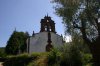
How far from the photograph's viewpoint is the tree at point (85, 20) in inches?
1001

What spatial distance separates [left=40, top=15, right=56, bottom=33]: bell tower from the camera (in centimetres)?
5462

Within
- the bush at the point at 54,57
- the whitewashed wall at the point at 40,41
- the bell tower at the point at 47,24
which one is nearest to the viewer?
the bush at the point at 54,57

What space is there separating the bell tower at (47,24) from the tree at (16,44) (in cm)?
1480

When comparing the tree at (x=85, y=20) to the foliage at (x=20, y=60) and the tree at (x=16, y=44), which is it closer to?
the foliage at (x=20, y=60)

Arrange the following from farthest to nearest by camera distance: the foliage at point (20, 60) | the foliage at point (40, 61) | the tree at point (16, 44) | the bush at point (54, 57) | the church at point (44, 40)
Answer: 1. the tree at point (16, 44)
2. the church at point (44, 40)
3. the foliage at point (20, 60)
4. the foliage at point (40, 61)
5. the bush at point (54, 57)

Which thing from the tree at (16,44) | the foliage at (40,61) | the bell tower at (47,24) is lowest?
the foliage at (40,61)

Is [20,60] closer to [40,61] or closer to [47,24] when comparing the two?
[40,61]

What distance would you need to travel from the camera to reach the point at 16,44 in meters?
73.6

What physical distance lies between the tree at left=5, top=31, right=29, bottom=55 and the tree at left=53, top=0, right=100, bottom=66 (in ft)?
143

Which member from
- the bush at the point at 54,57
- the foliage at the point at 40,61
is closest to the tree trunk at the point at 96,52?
the bush at the point at 54,57

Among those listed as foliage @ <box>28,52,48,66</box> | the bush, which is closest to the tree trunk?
the bush

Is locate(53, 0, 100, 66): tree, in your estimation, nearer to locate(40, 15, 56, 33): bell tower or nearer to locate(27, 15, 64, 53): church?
locate(40, 15, 56, 33): bell tower

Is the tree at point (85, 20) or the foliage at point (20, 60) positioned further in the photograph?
the foliage at point (20, 60)

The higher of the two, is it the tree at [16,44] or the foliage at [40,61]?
the tree at [16,44]
